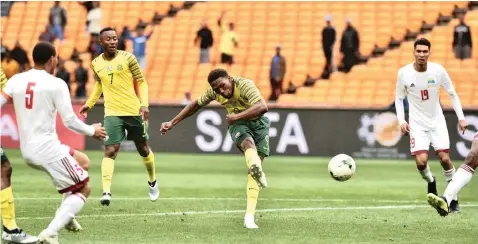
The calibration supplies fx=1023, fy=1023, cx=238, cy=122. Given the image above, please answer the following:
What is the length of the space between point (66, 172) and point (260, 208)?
4.64m

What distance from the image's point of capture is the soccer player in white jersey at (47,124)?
29.1ft

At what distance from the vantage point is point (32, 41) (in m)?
32.8

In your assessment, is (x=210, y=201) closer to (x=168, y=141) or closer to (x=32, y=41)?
(x=168, y=141)

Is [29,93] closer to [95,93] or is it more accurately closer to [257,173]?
[257,173]

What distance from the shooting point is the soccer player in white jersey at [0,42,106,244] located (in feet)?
29.1

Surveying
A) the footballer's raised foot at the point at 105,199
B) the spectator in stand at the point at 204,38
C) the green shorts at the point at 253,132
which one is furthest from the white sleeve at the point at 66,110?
the spectator in stand at the point at 204,38

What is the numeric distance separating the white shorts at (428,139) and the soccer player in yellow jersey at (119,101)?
3.50 metres

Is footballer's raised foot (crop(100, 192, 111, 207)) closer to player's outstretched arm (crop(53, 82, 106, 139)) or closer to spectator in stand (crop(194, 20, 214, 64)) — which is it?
player's outstretched arm (crop(53, 82, 106, 139))

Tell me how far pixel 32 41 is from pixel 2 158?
928 inches

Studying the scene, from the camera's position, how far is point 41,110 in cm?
893

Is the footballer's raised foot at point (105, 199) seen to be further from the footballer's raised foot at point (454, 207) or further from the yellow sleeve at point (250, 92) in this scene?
the footballer's raised foot at point (454, 207)

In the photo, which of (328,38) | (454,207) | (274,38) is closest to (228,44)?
(274,38)

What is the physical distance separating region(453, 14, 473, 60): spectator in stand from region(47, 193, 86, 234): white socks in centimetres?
2012

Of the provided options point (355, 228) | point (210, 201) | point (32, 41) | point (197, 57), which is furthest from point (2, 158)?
point (32, 41)
